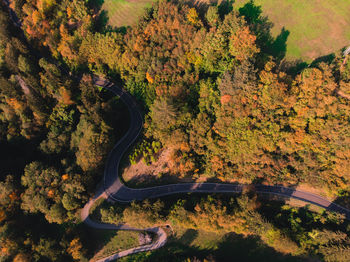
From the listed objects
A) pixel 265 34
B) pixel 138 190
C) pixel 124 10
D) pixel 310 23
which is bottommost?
pixel 138 190

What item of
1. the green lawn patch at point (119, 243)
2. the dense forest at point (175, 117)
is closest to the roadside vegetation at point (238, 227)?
the dense forest at point (175, 117)

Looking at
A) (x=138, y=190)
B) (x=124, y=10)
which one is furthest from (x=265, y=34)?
(x=138, y=190)

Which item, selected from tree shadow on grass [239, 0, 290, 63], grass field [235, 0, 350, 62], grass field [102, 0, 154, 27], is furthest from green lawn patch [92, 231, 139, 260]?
grass field [102, 0, 154, 27]

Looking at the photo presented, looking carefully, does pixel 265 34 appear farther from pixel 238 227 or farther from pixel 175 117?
pixel 238 227

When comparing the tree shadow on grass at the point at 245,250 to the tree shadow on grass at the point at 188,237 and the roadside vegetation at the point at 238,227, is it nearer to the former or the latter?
the roadside vegetation at the point at 238,227

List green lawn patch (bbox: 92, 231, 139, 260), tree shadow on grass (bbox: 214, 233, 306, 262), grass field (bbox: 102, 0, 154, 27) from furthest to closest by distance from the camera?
grass field (bbox: 102, 0, 154, 27), green lawn patch (bbox: 92, 231, 139, 260), tree shadow on grass (bbox: 214, 233, 306, 262)

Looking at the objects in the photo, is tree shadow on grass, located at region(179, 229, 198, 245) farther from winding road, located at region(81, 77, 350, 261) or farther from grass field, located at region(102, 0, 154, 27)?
grass field, located at region(102, 0, 154, 27)

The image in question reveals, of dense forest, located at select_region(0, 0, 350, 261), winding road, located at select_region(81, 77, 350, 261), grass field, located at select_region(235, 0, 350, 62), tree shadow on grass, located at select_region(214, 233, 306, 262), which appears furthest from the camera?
winding road, located at select_region(81, 77, 350, 261)
